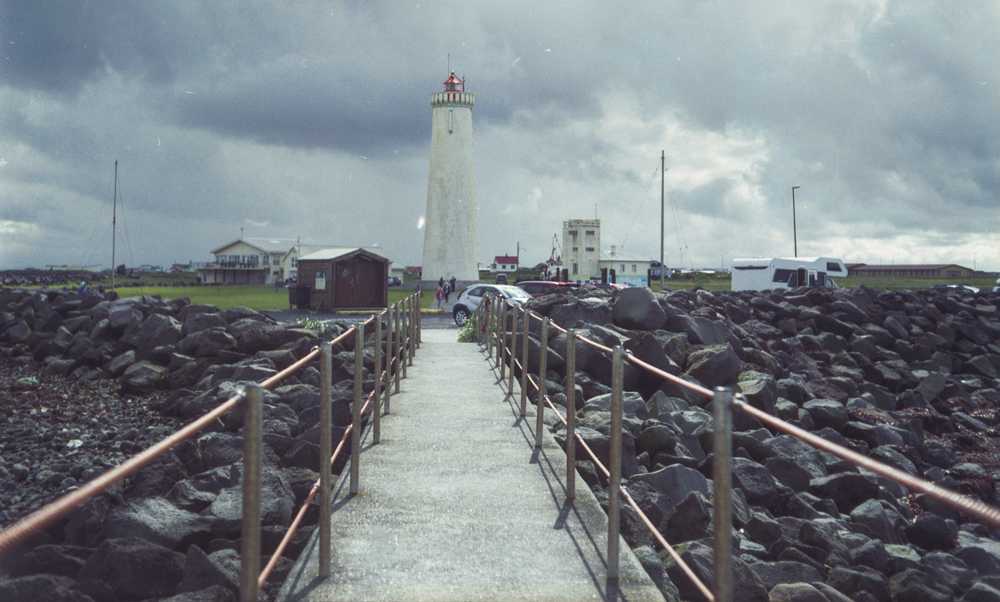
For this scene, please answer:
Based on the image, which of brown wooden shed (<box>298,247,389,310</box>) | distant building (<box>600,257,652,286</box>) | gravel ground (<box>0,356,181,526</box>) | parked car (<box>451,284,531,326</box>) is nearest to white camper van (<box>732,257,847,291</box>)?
brown wooden shed (<box>298,247,389,310</box>)

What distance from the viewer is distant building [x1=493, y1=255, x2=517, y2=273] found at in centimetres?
11438

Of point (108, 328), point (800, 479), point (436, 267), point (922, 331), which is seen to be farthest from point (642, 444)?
point (436, 267)

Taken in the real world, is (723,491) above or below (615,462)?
above

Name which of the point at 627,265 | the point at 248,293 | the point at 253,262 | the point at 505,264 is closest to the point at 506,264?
the point at 505,264

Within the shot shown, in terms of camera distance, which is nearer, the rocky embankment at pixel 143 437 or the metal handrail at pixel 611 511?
the metal handrail at pixel 611 511

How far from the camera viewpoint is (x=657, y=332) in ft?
51.3

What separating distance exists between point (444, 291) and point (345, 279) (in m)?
8.91

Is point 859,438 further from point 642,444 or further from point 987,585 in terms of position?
point 987,585

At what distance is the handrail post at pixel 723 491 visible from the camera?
10.6 feet

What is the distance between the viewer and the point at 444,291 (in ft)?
140

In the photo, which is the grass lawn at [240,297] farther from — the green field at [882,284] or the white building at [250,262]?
the white building at [250,262]

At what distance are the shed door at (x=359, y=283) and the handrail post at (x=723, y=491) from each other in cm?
3170

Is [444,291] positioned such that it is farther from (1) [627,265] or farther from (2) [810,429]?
(1) [627,265]

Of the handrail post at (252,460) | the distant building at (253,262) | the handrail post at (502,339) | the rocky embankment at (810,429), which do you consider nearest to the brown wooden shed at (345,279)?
the rocky embankment at (810,429)
